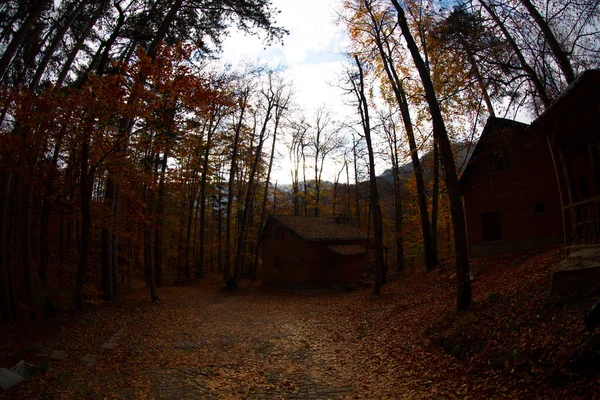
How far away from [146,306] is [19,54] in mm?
10303

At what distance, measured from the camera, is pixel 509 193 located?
1617 cm

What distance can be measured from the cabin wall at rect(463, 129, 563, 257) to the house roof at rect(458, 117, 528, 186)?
10.1 inches

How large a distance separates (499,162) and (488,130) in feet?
5.56

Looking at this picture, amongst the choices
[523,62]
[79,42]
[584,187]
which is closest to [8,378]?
[79,42]

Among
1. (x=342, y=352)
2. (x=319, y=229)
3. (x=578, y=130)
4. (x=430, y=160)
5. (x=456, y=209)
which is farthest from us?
(x=319, y=229)

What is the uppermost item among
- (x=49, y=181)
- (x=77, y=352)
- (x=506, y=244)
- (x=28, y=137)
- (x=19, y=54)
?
(x=19, y=54)

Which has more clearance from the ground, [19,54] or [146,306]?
[19,54]

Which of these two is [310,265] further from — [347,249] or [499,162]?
[499,162]

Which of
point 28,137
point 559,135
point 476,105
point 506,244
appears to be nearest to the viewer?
point 28,137

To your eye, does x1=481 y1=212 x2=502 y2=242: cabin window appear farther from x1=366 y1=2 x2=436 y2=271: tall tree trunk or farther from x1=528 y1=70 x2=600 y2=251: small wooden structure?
x1=528 y1=70 x2=600 y2=251: small wooden structure

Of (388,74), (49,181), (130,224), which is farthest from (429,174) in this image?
(49,181)

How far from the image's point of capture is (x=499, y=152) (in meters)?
15.7

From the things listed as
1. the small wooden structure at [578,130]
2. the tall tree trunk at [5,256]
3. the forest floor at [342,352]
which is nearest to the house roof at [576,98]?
the small wooden structure at [578,130]

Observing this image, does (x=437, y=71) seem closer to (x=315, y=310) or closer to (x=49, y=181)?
(x=315, y=310)
